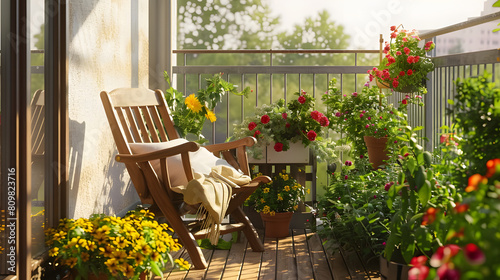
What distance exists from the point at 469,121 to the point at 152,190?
71.9 inches

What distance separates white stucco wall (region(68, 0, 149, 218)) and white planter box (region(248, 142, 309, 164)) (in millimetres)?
961

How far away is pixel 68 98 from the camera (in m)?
2.71

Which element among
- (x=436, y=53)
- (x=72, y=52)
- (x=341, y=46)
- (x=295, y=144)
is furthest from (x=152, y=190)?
(x=341, y=46)

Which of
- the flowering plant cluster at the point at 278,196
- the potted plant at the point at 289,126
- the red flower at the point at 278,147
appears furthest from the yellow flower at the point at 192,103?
the flowering plant cluster at the point at 278,196

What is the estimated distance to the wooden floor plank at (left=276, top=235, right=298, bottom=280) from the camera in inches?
116

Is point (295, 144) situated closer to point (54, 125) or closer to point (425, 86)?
point (425, 86)

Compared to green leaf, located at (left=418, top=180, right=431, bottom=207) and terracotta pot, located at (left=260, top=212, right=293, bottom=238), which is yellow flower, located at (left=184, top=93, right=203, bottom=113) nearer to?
terracotta pot, located at (left=260, top=212, right=293, bottom=238)

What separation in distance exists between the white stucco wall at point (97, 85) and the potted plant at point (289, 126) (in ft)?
2.88

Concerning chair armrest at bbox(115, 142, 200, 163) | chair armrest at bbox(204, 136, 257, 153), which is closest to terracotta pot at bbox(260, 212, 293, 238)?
chair armrest at bbox(204, 136, 257, 153)

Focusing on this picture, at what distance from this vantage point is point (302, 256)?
3.32 metres

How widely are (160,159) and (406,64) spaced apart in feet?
5.97

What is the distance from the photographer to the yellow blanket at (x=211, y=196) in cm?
290

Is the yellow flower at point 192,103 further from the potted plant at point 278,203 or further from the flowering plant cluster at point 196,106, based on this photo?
the potted plant at point 278,203

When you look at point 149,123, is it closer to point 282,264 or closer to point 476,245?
point 282,264
